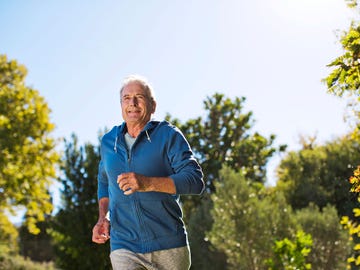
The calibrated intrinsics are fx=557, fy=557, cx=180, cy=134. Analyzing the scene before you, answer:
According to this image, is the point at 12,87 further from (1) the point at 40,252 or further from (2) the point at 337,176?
(1) the point at 40,252

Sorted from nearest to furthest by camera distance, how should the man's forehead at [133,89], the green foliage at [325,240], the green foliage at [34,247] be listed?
the man's forehead at [133,89] → the green foliage at [325,240] → the green foliage at [34,247]

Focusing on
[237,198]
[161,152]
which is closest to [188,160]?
[161,152]

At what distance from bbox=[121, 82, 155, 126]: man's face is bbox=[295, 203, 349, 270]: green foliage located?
51.8ft

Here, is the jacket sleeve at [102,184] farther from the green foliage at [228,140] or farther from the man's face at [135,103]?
the green foliage at [228,140]

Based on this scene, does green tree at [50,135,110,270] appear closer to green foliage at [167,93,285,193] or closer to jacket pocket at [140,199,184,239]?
jacket pocket at [140,199,184,239]

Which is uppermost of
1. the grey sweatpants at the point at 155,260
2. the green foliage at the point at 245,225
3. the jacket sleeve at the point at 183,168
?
the green foliage at the point at 245,225

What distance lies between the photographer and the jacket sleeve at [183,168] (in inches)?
113

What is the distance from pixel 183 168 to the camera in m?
2.99

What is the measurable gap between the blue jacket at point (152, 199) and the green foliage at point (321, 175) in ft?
75.5

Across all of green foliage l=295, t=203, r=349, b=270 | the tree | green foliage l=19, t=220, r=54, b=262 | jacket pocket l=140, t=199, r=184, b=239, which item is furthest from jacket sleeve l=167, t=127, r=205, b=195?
green foliage l=19, t=220, r=54, b=262

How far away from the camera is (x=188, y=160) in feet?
9.87

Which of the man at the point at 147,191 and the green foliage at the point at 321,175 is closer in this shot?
the man at the point at 147,191

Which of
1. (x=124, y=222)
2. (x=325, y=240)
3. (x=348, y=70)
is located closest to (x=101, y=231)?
(x=124, y=222)

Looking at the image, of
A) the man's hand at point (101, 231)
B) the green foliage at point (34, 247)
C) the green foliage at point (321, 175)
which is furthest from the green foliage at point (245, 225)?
the green foliage at point (34, 247)
